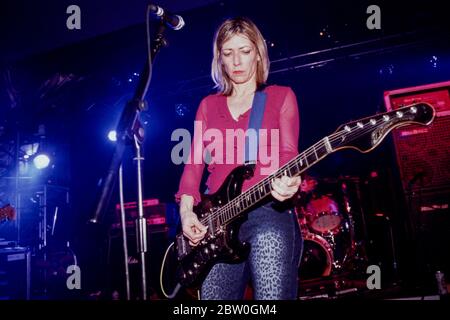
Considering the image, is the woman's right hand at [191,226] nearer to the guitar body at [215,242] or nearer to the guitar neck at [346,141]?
the guitar body at [215,242]

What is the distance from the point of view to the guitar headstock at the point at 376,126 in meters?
2.00

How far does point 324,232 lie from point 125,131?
5.14 m

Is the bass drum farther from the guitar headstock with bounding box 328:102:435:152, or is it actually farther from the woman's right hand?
the guitar headstock with bounding box 328:102:435:152

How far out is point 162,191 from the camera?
9281 millimetres

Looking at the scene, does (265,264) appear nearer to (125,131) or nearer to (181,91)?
(125,131)

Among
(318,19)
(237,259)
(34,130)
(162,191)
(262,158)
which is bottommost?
(237,259)

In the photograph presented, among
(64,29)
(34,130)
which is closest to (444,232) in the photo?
(64,29)

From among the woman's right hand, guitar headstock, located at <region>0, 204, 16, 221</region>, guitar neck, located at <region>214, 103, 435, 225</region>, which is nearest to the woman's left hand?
guitar neck, located at <region>214, 103, 435, 225</region>

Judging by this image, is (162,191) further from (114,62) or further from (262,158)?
(262,158)

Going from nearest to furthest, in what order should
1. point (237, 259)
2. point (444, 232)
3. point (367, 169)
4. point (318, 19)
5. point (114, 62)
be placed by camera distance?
point (237, 259) < point (444, 232) < point (318, 19) < point (114, 62) < point (367, 169)

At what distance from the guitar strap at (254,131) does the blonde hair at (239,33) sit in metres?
0.26

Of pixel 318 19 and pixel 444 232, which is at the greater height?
pixel 318 19

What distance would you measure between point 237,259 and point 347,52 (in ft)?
17.7
